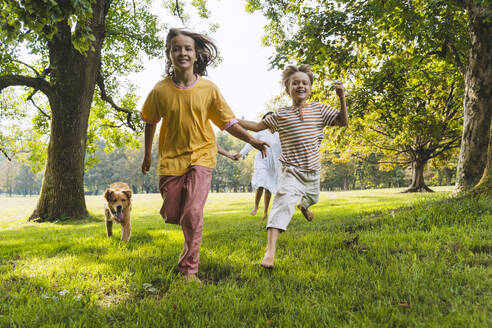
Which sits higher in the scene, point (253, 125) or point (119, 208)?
point (253, 125)

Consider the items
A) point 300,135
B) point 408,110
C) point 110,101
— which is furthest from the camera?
point 408,110

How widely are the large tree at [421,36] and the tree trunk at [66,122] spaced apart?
6.28 metres

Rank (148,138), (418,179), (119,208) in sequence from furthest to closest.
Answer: (418,179)
(119,208)
(148,138)

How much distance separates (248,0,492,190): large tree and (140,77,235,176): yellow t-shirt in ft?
14.0

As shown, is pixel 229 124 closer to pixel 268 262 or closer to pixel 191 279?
pixel 268 262

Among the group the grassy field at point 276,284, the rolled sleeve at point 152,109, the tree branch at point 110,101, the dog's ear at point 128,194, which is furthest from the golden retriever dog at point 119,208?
the tree branch at point 110,101

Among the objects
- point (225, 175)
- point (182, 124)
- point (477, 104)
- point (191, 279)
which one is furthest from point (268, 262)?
point (225, 175)

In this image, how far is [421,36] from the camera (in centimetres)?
869

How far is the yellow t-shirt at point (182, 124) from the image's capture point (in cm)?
331

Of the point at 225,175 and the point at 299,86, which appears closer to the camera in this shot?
the point at 299,86

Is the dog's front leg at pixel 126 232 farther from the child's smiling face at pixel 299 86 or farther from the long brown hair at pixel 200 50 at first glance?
the child's smiling face at pixel 299 86

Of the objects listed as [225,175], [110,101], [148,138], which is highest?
[110,101]

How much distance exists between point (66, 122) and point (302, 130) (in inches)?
377

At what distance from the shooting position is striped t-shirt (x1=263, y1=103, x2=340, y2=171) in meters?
3.96
